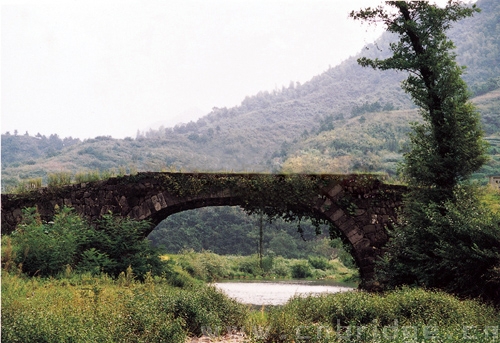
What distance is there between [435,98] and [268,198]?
14.5 feet

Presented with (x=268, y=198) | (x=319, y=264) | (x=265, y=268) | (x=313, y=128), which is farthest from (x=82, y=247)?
(x=313, y=128)

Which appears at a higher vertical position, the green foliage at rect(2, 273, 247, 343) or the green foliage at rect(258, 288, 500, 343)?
the green foliage at rect(2, 273, 247, 343)

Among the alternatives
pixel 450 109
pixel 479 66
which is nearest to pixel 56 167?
pixel 450 109

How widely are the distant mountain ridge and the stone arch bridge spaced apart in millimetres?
22742

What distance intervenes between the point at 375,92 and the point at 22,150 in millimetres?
37943

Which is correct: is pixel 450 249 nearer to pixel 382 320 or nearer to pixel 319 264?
pixel 382 320

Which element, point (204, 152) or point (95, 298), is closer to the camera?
point (95, 298)

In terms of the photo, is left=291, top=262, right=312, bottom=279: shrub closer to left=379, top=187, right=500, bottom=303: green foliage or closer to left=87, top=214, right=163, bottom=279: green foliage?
left=87, top=214, right=163, bottom=279: green foliage

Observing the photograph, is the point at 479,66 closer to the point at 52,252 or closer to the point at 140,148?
the point at 140,148

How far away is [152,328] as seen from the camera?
6977 millimetres

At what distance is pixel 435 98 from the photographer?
43.5 feet

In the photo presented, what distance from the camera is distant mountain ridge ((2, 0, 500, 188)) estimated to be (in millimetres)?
48938

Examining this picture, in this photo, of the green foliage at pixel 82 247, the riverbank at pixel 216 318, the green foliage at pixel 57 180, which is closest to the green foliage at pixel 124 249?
the green foliage at pixel 82 247

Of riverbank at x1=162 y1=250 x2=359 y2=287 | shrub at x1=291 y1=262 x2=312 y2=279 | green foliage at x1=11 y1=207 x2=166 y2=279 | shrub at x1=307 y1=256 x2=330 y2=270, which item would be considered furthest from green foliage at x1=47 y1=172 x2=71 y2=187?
shrub at x1=307 y1=256 x2=330 y2=270
